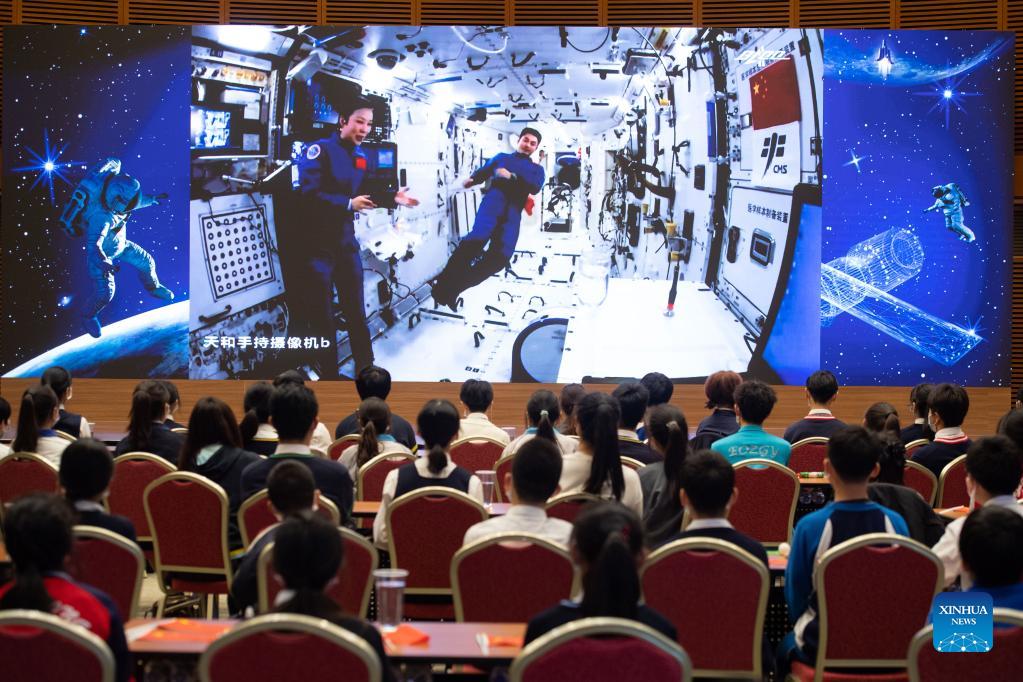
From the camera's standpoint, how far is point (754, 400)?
5797 mm

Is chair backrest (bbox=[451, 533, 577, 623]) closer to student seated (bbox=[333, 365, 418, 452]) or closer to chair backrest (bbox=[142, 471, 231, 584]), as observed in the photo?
chair backrest (bbox=[142, 471, 231, 584])

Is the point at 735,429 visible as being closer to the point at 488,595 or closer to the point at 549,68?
the point at 488,595

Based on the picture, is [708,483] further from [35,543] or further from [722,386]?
[722,386]

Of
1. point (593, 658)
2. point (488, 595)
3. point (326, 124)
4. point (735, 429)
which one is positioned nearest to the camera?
point (593, 658)

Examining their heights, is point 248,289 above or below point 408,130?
below

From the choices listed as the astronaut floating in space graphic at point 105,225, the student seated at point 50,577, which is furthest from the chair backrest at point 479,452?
the astronaut floating in space graphic at point 105,225

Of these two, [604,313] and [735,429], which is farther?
[604,313]

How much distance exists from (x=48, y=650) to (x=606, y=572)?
1261mm

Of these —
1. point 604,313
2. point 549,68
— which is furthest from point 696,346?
point 549,68

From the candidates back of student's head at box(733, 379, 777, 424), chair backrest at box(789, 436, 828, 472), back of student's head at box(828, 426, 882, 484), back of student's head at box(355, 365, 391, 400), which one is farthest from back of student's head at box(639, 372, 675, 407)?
back of student's head at box(828, 426, 882, 484)

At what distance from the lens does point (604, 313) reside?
1073 cm

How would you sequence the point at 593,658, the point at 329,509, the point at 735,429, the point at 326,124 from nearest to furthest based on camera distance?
the point at 593,658
the point at 329,509
the point at 735,429
the point at 326,124

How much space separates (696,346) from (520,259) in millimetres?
1907

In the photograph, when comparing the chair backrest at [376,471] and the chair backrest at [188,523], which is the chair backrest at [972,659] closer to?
the chair backrest at [188,523]
